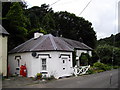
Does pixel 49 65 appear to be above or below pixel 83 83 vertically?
above

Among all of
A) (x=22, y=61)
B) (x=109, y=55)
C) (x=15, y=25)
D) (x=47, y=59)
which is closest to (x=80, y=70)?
(x=47, y=59)

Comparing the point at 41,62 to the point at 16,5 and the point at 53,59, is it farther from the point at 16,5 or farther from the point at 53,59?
the point at 16,5

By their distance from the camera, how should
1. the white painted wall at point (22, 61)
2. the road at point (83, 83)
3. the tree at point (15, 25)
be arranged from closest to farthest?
the road at point (83, 83)
the white painted wall at point (22, 61)
the tree at point (15, 25)

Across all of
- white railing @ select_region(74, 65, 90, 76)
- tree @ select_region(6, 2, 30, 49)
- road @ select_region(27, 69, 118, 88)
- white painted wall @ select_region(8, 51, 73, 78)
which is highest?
tree @ select_region(6, 2, 30, 49)

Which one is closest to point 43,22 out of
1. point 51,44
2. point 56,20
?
point 56,20

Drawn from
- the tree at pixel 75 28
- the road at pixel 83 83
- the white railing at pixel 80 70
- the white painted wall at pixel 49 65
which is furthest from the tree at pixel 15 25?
the tree at pixel 75 28

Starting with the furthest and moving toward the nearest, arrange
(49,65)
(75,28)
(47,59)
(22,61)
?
(75,28), (22,61), (47,59), (49,65)

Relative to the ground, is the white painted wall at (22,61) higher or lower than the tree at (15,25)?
lower

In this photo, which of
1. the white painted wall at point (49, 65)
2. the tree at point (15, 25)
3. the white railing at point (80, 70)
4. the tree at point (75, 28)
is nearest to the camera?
the white painted wall at point (49, 65)

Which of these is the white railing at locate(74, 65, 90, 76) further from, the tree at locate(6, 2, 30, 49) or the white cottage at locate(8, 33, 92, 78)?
the tree at locate(6, 2, 30, 49)

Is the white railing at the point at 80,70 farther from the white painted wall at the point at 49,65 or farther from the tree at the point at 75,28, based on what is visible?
the tree at the point at 75,28

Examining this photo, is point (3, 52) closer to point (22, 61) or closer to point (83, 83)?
point (22, 61)

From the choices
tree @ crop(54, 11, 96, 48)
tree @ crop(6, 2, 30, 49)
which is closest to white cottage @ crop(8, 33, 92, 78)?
tree @ crop(6, 2, 30, 49)


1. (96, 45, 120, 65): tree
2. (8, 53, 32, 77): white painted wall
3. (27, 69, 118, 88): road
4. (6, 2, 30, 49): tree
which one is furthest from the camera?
(96, 45, 120, 65): tree
